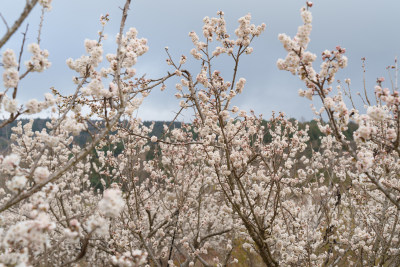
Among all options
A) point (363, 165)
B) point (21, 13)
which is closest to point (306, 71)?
point (363, 165)

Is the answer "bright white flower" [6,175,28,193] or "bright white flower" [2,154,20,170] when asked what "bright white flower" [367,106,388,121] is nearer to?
"bright white flower" [6,175,28,193]

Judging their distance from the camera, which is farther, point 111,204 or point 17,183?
point 17,183

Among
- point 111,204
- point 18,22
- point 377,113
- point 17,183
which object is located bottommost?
point 111,204

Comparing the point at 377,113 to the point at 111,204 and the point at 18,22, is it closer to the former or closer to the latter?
the point at 111,204

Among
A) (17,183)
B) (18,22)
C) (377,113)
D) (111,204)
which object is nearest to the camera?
(111,204)

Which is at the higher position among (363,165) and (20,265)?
(363,165)

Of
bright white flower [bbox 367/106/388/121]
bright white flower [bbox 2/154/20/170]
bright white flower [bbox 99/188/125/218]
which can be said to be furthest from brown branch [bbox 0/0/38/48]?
bright white flower [bbox 367/106/388/121]

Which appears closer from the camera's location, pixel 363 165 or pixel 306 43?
pixel 363 165

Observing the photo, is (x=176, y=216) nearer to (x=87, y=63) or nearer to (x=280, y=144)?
(x=280, y=144)

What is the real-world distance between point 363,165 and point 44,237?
276 cm

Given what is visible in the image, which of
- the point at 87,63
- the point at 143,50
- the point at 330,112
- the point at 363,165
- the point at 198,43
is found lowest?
the point at 363,165

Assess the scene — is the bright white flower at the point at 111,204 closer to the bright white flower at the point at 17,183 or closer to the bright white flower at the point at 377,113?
the bright white flower at the point at 17,183

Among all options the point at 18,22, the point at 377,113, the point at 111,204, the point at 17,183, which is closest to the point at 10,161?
the point at 17,183

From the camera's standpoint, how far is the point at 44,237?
2039 millimetres
